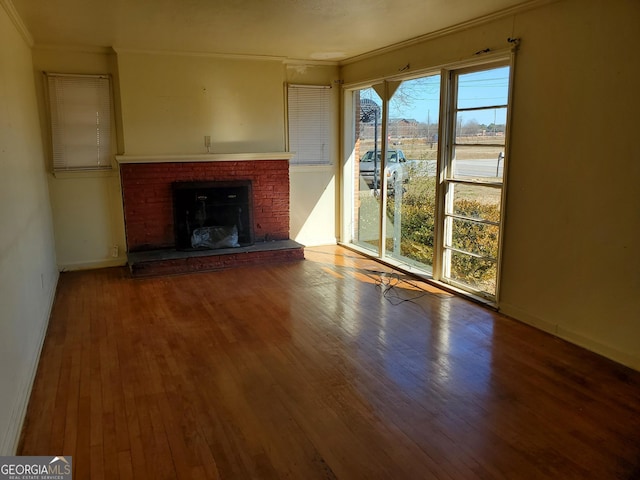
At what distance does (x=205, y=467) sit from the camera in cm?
230

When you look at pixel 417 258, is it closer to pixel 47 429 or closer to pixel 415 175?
pixel 415 175

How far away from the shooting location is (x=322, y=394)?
2955mm

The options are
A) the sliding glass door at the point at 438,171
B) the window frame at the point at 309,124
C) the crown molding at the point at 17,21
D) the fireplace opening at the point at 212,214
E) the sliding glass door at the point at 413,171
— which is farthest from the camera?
the window frame at the point at 309,124

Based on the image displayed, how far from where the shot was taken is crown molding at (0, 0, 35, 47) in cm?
355

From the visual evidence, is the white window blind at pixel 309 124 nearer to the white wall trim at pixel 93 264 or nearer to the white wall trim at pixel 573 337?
the white wall trim at pixel 93 264

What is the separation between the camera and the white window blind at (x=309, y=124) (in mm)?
6594

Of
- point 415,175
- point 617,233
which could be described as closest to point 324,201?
point 415,175

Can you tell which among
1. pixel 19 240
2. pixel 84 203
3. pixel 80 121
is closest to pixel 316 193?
pixel 84 203

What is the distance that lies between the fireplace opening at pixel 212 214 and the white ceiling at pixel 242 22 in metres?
1.61

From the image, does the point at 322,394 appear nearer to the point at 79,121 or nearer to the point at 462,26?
the point at 462,26

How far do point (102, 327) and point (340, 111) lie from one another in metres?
4.25

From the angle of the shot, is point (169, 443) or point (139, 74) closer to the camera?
point (169, 443)

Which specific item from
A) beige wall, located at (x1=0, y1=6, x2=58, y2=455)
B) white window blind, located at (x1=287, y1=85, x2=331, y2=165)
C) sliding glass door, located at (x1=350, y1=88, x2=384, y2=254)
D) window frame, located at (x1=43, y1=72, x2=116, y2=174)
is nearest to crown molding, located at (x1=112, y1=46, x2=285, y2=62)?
window frame, located at (x1=43, y1=72, x2=116, y2=174)

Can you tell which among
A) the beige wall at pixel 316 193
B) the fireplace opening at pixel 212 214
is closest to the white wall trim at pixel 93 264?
the fireplace opening at pixel 212 214
